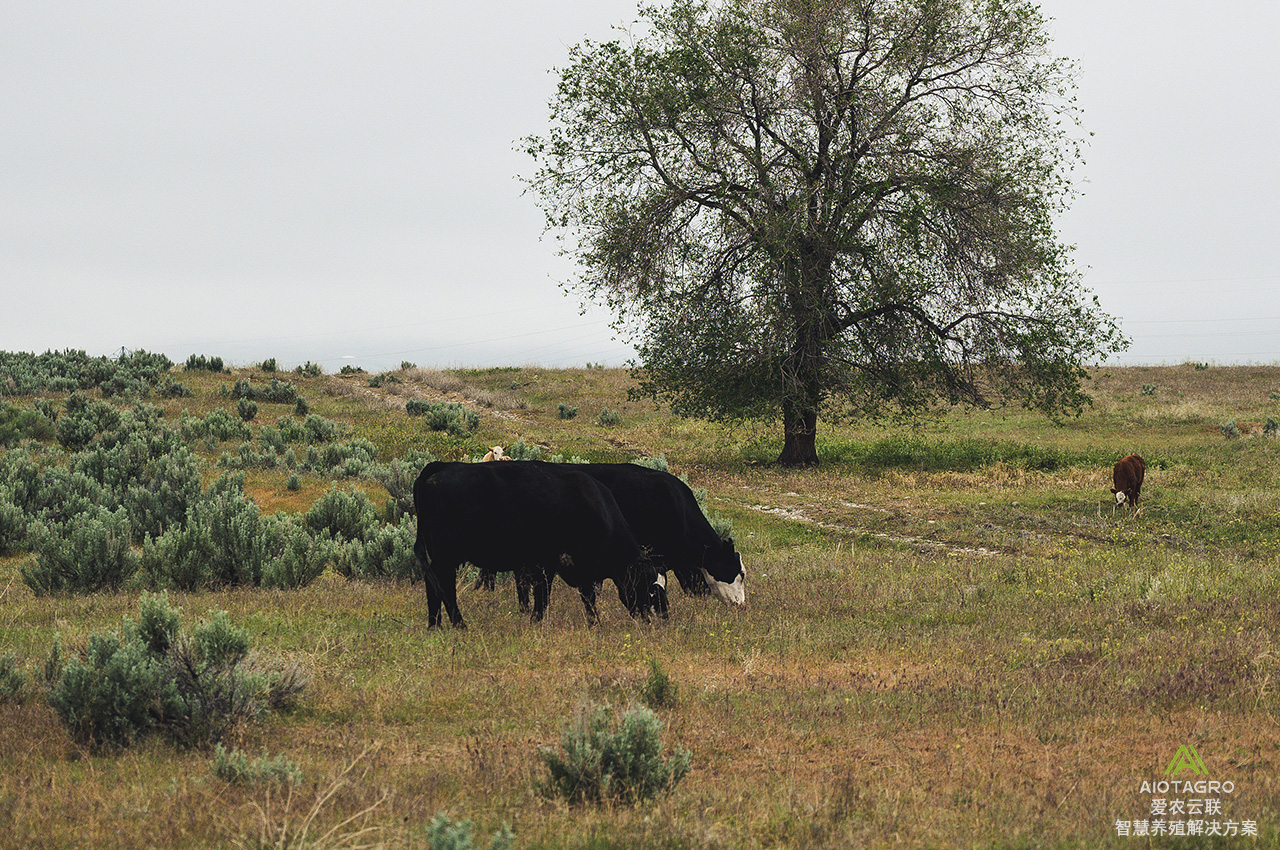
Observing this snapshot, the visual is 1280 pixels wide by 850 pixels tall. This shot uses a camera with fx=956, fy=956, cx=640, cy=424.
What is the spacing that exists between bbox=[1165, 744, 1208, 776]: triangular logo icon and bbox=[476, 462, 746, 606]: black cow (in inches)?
207

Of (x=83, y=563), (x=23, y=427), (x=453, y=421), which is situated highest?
(x=453, y=421)

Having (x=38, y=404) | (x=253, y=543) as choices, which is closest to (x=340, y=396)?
(x=38, y=404)

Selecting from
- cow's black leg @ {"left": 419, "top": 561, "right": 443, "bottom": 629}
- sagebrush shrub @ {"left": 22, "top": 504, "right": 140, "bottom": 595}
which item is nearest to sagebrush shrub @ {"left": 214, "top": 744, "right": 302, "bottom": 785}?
cow's black leg @ {"left": 419, "top": 561, "right": 443, "bottom": 629}

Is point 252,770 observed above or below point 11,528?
above

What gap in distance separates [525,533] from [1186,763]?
5.72 m

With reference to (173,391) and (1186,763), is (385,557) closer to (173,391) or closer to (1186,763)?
(1186,763)

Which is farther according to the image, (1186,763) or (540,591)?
(540,591)

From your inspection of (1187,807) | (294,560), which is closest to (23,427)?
(294,560)

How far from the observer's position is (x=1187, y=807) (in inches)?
187

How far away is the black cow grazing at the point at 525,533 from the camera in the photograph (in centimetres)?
912

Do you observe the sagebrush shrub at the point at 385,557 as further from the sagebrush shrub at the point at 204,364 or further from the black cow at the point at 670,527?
the sagebrush shrub at the point at 204,364

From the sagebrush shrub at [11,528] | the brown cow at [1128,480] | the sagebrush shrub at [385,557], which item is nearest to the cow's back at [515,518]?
the sagebrush shrub at [385,557]

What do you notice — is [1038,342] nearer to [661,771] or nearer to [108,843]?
[661,771]

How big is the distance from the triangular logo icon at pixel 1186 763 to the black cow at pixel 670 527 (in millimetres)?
5249
